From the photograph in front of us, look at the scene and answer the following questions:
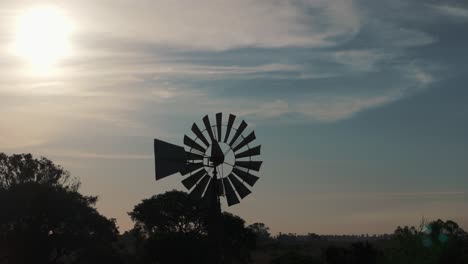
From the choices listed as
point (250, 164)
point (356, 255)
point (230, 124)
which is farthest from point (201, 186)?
point (356, 255)

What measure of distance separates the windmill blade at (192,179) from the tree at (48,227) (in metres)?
26.5

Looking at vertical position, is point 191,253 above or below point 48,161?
below

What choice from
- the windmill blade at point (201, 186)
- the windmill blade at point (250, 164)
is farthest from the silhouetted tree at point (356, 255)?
the windmill blade at point (201, 186)

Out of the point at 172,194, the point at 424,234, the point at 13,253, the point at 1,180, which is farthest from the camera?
the point at 172,194

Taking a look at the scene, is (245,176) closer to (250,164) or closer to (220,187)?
(250,164)

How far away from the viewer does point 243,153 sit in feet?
→ 117

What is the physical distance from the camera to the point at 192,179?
34.0m

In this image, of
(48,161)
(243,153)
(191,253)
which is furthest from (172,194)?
(243,153)

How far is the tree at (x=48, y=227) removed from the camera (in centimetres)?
5656

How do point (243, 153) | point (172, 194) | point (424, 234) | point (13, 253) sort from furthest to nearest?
1. point (172, 194)
2. point (13, 253)
3. point (243, 153)
4. point (424, 234)

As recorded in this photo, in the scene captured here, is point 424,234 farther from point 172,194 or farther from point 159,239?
point 172,194

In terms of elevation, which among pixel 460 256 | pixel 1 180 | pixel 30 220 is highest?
pixel 1 180

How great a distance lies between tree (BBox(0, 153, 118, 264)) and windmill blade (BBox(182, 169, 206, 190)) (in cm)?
2655

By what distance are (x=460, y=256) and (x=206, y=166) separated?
13.6 metres
